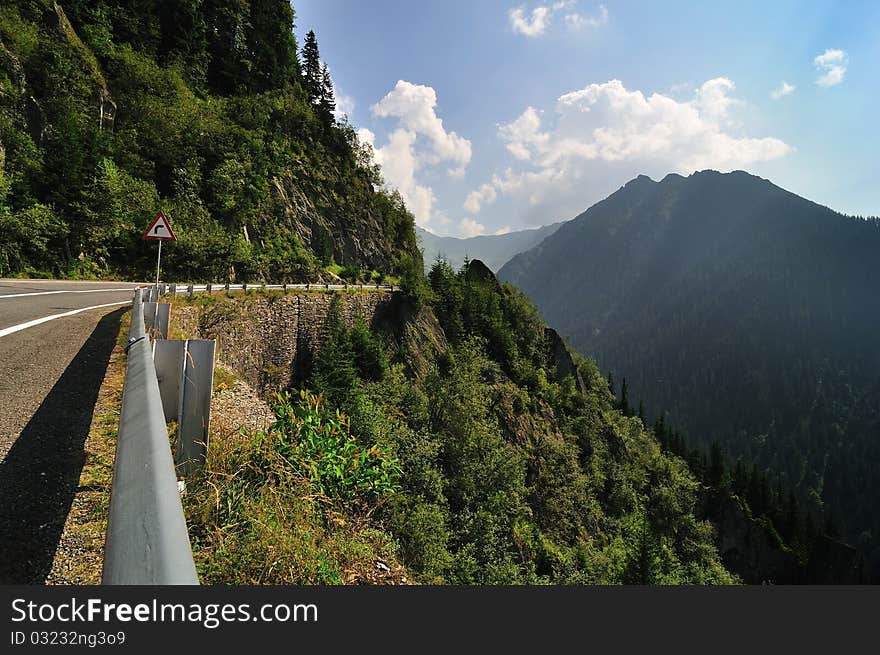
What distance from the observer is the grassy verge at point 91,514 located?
1.89m

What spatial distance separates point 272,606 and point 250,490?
2.02 metres

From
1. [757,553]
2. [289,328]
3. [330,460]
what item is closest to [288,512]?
[330,460]

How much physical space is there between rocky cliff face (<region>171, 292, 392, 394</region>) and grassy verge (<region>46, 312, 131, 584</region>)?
725 cm

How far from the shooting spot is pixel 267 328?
17.5 meters

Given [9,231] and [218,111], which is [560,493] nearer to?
[9,231]

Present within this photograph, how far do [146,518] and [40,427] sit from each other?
325 cm

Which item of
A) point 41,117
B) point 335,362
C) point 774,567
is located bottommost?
point 774,567

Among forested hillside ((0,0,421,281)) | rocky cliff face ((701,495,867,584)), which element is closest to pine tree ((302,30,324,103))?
forested hillside ((0,0,421,281))

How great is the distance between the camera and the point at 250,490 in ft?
11.5

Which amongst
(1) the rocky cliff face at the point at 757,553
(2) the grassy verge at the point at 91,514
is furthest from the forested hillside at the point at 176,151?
(1) the rocky cliff face at the point at 757,553

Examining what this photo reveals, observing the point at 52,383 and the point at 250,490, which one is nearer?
the point at 250,490

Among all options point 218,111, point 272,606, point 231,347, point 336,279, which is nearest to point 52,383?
point 272,606

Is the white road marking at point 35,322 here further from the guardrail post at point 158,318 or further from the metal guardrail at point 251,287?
the guardrail post at point 158,318

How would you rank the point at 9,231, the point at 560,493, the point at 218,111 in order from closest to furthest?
the point at 9,231, the point at 560,493, the point at 218,111
